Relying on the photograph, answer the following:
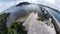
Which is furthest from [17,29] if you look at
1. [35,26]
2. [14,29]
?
[35,26]

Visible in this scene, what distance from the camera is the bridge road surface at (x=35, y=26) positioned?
588cm

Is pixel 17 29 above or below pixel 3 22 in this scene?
below

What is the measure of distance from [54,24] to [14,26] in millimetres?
1018

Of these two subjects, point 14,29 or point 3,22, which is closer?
point 14,29

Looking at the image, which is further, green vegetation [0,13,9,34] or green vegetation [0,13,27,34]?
green vegetation [0,13,9,34]

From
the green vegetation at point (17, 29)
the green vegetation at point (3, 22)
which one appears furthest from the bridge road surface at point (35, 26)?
the green vegetation at point (3, 22)

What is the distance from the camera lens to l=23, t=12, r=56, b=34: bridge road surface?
588 centimetres

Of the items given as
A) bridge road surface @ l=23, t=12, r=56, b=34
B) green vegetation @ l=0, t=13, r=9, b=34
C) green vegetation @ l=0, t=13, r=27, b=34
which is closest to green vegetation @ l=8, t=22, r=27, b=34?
green vegetation @ l=0, t=13, r=27, b=34

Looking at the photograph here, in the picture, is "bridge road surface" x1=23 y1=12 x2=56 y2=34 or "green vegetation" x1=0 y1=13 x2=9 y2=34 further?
"green vegetation" x1=0 y1=13 x2=9 y2=34

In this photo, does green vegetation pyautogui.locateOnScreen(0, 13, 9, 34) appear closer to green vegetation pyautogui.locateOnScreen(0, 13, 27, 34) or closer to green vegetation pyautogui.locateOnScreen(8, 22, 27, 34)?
green vegetation pyautogui.locateOnScreen(0, 13, 27, 34)

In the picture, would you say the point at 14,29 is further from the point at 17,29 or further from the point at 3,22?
the point at 3,22

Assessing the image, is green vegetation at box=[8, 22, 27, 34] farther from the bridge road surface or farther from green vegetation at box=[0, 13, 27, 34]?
the bridge road surface

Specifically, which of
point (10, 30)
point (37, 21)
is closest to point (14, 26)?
point (10, 30)

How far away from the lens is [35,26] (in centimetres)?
596
